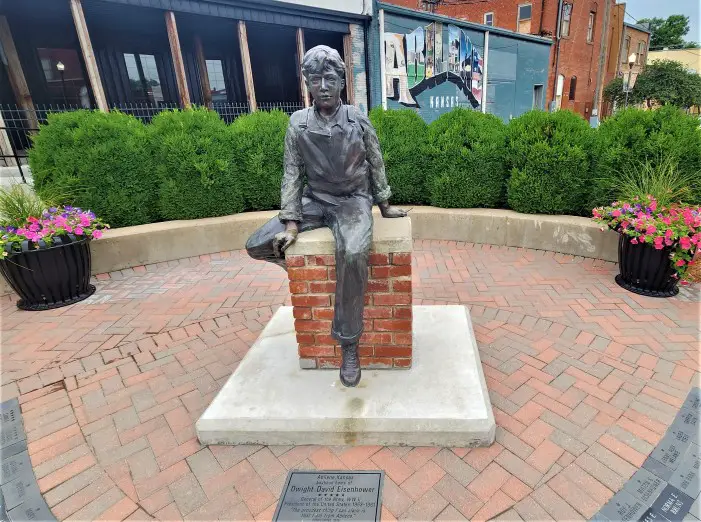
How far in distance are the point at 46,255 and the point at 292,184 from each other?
3.18m

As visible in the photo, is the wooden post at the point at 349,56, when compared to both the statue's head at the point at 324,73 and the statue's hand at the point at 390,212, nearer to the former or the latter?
the statue's hand at the point at 390,212

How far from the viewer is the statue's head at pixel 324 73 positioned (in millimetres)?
2217

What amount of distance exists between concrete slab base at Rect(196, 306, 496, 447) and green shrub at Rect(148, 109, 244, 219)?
3493mm

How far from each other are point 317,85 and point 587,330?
294 cm

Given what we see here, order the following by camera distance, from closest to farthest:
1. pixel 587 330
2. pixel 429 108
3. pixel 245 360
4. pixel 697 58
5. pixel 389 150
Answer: pixel 245 360, pixel 587 330, pixel 389 150, pixel 429 108, pixel 697 58

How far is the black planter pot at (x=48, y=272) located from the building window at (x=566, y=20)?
28.2 meters

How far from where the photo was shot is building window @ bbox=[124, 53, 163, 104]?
38.8 feet

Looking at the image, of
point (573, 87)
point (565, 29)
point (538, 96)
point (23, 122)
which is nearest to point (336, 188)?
point (23, 122)

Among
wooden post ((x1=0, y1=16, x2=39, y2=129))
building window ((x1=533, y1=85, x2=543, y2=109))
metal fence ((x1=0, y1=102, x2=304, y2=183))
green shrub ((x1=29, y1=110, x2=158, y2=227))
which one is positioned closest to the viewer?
green shrub ((x1=29, y1=110, x2=158, y2=227))

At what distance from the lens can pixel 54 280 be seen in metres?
4.21

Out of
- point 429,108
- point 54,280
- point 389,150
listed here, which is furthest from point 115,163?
point 429,108

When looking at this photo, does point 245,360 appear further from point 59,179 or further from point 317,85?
point 59,179

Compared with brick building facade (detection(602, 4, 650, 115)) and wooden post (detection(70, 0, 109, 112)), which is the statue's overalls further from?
brick building facade (detection(602, 4, 650, 115))

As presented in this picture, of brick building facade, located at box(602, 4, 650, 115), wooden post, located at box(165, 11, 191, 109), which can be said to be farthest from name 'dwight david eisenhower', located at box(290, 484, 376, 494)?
brick building facade, located at box(602, 4, 650, 115)
